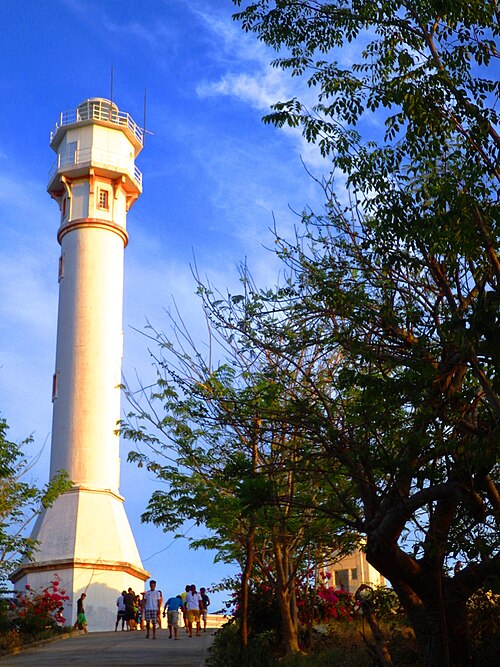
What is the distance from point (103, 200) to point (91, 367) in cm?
792

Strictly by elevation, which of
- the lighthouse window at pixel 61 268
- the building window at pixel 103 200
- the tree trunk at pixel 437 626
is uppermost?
the building window at pixel 103 200

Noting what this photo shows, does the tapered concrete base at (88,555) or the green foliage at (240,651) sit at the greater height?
the tapered concrete base at (88,555)

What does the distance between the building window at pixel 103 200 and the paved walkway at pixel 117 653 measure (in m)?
20.7

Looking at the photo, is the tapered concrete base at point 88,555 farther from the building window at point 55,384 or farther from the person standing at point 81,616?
the building window at point 55,384

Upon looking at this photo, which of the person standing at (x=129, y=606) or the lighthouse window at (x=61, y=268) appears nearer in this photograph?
the person standing at (x=129, y=606)

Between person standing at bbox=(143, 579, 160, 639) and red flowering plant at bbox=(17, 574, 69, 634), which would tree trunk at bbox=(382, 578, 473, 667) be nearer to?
person standing at bbox=(143, 579, 160, 639)

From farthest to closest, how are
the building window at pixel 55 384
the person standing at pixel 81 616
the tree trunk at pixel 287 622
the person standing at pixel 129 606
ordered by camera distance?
the building window at pixel 55 384 < the person standing at pixel 81 616 < the person standing at pixel 129 606 < the tree trunk at pixel 287 622

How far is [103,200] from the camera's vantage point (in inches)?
1679

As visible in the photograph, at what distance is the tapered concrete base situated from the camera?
35.8 m

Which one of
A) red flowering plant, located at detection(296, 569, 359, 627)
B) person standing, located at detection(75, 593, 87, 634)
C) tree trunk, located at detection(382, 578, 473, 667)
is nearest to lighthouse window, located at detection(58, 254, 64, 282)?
person standing, located at detection(75, 593, 87, 634)

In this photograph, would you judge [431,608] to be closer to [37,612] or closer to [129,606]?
[37,612]

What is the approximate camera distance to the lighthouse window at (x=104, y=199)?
42.4 meters

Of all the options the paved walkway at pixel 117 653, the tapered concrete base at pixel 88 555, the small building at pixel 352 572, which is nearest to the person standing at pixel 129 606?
the paved walkway at pixel 117 653

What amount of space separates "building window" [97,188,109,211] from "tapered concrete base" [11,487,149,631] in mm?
12531
